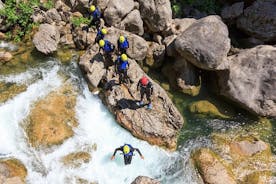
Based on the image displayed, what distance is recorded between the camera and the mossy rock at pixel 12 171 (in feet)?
47.4

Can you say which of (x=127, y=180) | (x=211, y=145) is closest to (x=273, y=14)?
(x=211, y=145)

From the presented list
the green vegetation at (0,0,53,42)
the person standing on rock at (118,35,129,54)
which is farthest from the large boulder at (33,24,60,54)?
the person standing on rock at (118,35,129,54)

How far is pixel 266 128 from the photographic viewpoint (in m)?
18.5

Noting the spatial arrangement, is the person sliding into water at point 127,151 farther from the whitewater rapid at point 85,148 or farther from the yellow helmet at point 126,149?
the whitewater rapid at point 85,148

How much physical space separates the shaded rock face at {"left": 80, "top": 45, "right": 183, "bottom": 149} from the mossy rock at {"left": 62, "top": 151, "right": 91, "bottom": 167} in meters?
2.52

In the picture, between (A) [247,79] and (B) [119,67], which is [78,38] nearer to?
(B) [119,67]

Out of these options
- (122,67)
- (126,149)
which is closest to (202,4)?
(122,67)

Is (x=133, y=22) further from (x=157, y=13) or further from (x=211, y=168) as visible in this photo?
(x=211, y=168)

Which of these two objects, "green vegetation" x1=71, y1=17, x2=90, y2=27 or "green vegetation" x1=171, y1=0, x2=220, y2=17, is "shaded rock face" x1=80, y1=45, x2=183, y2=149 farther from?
"green vegetation" x1=171, y1=0, x2=220, y2=17

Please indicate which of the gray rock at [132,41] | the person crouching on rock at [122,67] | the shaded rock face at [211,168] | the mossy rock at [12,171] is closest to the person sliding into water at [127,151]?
the shaded rock face at [211,168]

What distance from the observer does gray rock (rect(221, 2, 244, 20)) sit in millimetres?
22203

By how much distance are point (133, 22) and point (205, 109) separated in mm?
6665

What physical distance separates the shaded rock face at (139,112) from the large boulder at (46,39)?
86.7 inches

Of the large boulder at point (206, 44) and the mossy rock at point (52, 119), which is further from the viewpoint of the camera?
the large boulder at point (206, 44)
